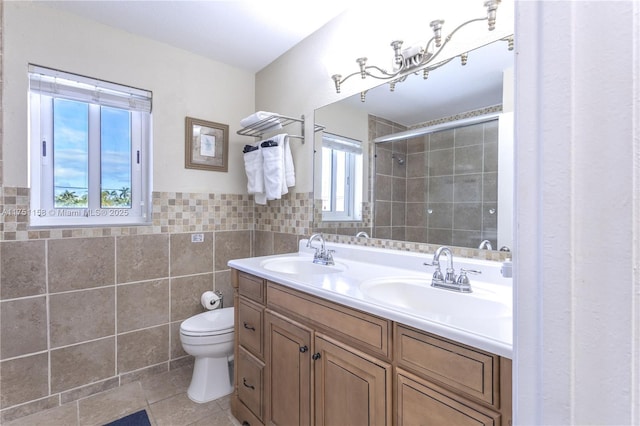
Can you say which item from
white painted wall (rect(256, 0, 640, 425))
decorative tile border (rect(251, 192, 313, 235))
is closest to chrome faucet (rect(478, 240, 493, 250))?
white painted wall (rect(256, 0, 640, 425))

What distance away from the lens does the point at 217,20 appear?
1866 mm

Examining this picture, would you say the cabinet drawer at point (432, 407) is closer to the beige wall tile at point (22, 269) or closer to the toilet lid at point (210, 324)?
the toilet lid at point (210, 324)

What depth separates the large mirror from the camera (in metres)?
1.20

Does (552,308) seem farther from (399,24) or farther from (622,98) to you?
(399,24)

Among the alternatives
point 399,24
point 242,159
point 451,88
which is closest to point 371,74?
point 399,24

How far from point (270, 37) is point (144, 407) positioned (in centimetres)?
244

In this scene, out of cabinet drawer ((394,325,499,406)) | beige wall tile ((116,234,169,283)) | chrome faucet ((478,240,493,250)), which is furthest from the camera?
beige wall tile ((116,234,169,283))

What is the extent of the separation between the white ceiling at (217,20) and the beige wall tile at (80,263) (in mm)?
1368

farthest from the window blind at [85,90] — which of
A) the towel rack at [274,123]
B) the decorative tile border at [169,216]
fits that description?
the towel rack at [274,123]

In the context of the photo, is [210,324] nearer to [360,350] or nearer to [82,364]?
[82,364]

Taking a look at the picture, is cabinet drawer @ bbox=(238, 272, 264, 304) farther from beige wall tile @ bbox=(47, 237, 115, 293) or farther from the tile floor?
beige wall tile @ bbox=(47, 237, 115, 293)

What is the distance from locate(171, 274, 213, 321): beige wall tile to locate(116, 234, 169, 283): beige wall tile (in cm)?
14

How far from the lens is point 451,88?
1.33m

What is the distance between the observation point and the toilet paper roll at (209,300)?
7.30 feet
